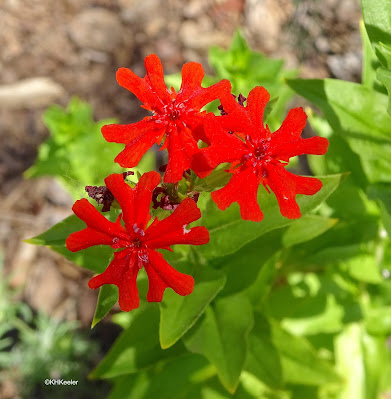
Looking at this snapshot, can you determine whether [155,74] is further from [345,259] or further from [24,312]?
[24,312]

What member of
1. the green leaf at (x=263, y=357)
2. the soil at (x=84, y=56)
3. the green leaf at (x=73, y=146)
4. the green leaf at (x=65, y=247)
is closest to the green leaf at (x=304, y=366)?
the green leaf at (x=263, y=357)

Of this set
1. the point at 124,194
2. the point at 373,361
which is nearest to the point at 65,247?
the point at 124,194

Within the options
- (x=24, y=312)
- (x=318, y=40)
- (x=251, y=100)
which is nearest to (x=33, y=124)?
(x=24, y=312)

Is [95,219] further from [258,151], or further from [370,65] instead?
[370,65]

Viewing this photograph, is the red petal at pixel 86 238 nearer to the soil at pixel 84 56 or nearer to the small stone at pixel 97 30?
the soil at pixel 84 56

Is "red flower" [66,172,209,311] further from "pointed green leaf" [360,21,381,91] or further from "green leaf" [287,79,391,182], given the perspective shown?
"pointed green leaf" [360,21,381,91]
